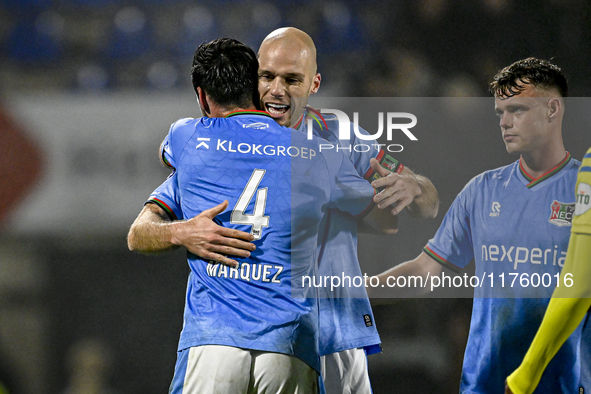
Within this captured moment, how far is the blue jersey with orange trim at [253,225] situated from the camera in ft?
5.35

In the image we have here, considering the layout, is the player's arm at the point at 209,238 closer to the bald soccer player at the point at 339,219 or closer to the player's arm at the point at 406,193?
the bald soccer player at the point at 339,219

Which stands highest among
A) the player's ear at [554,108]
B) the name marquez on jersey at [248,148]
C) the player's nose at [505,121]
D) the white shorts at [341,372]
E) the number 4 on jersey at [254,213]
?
the player's ear at [554,108]

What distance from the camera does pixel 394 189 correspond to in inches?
88.2

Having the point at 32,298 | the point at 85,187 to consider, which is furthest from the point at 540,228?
the point at 32,298

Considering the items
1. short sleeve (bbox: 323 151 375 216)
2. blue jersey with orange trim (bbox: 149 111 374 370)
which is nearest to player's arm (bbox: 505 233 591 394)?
short sleeve (bbox: 323 151 375 216)

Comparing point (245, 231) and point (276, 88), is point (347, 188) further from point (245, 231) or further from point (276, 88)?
point (245, 231)

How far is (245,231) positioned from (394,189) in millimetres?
822

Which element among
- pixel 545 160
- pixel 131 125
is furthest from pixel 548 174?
pixel 131 125

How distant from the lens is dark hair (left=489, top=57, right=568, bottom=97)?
7.39 feet

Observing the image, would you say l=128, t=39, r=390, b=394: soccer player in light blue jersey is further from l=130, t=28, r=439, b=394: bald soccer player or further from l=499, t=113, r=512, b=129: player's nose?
l=499, t=113, r=512, b=129: player's nose

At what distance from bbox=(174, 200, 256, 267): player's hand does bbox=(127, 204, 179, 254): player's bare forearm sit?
14 centimetres

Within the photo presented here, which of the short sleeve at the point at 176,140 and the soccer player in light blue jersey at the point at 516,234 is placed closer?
the short sleeve at the point at 176,140

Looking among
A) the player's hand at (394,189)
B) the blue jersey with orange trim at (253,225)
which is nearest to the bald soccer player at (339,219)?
the player's hand at (394,189)

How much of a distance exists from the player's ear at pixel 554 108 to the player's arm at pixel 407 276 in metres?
0.81
